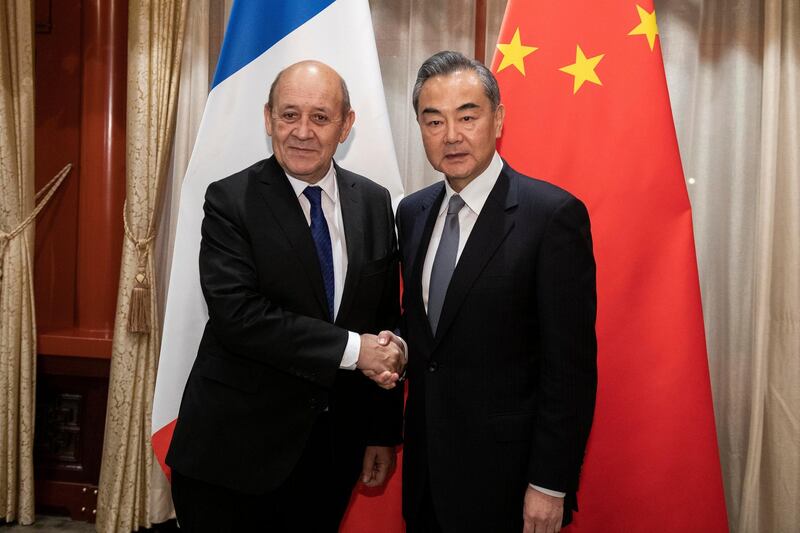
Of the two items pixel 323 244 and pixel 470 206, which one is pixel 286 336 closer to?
pixel 323 244

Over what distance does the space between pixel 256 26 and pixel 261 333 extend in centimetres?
114

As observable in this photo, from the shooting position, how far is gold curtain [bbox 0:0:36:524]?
2.83m

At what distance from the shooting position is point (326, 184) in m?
1.74

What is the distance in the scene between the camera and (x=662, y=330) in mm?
1994

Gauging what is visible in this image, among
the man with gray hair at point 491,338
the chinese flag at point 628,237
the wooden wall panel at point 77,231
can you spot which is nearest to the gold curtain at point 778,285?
the chinese flag at point 628,237

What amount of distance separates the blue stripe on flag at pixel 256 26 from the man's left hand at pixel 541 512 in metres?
1.58

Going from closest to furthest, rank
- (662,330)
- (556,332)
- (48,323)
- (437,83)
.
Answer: (556,332)
(437,83)
(662,330)
(48,323)

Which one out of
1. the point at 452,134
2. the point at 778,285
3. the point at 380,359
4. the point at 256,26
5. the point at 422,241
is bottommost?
the point at 380,359

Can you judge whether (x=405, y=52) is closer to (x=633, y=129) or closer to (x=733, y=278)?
(x=633, y=129)

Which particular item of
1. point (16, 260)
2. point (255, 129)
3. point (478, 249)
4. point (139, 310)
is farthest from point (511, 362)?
point (16, 260)

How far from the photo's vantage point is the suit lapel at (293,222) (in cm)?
160

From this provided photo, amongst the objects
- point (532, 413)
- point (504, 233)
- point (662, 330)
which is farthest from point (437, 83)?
point (662, 330)

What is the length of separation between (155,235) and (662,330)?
82.2 inches

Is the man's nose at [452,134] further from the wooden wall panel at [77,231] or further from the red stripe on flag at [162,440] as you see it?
the wooden wall panel at [77,231]
